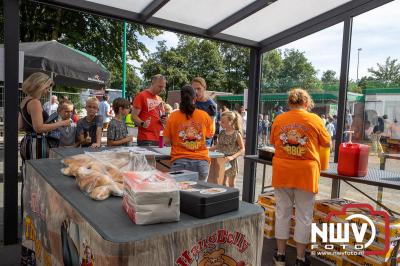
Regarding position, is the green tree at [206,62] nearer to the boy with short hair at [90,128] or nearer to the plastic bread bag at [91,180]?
the boy with short hair at [90,128]

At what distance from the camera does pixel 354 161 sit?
2930mm

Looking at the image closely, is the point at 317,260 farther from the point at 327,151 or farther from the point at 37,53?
the point at 37,53

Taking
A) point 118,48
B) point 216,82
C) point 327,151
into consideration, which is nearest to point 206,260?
point 327,151

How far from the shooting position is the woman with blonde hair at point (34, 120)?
3.24 metres

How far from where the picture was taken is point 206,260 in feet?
4.62

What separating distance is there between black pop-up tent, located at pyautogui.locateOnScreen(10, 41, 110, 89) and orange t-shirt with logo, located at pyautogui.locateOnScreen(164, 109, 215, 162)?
4315 millimetres

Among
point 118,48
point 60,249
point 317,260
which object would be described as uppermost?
point 118,48

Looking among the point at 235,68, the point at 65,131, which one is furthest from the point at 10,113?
the point at 235,68

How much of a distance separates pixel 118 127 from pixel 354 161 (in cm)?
268

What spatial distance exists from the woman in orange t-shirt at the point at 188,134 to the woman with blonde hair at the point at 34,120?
1104 millimetres

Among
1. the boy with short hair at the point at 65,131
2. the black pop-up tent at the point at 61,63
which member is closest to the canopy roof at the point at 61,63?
the black pop-up tent at the point at 61,63

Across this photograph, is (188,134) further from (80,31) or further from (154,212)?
(80,31)

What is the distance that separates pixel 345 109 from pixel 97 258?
3458 mm

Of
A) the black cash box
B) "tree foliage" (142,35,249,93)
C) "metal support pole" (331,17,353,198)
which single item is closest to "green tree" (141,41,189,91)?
"tree foliage" (142,35,249,93)
